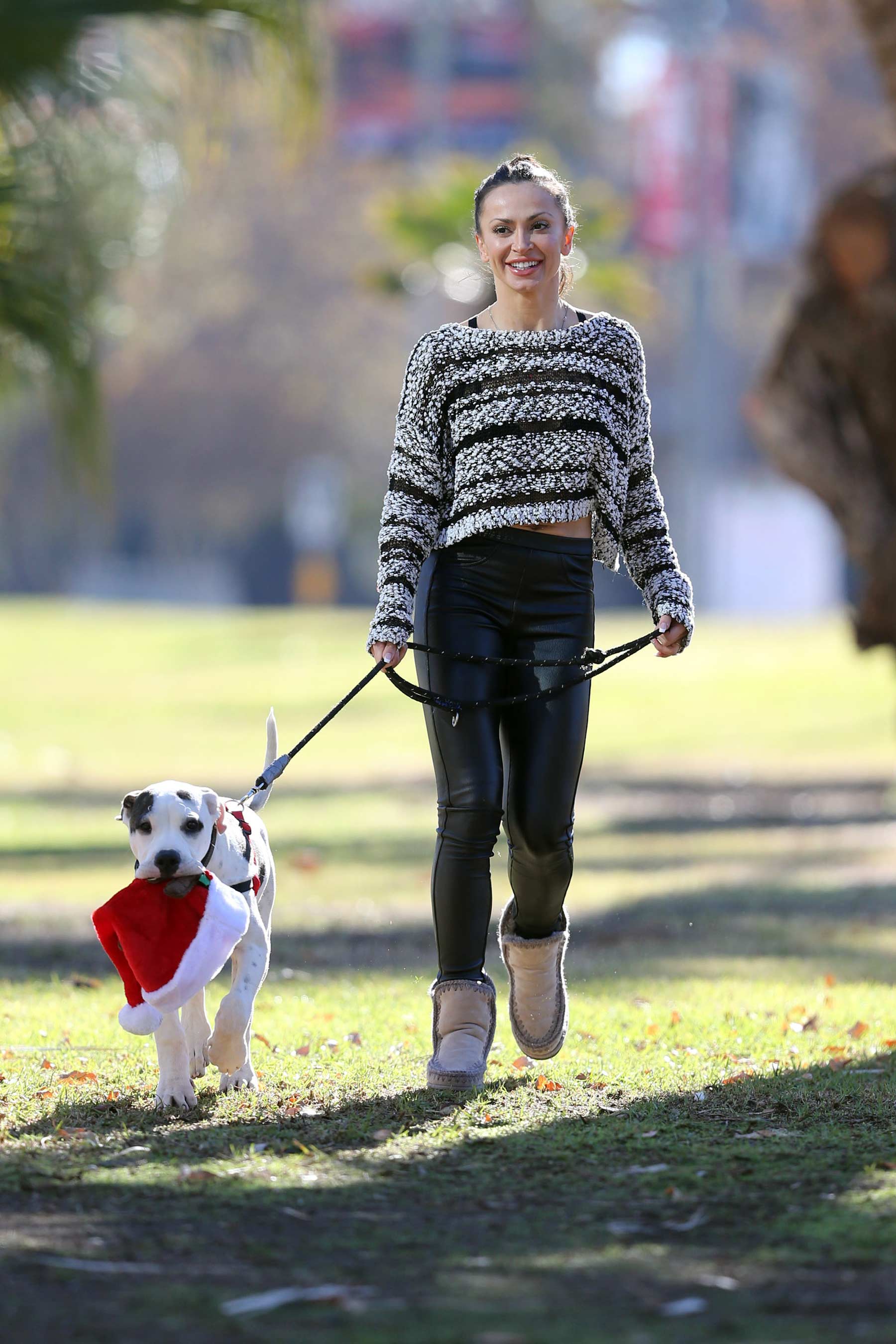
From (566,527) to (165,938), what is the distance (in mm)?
1470

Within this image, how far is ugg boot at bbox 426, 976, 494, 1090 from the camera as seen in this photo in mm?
5340

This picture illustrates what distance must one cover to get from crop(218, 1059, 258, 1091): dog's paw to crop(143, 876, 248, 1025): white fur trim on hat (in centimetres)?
37

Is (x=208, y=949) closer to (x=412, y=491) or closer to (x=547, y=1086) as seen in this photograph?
(x=547, y=1086)

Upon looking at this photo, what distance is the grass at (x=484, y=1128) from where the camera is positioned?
353cm

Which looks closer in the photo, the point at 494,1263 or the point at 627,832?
the point at 494,1263

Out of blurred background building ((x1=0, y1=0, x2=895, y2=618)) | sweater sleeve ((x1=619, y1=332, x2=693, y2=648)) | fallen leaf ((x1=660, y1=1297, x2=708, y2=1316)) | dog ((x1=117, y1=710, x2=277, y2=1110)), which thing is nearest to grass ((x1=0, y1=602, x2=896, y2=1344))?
fallen leaf ((x1=660, y1=1297, x2=708, y2=1316))

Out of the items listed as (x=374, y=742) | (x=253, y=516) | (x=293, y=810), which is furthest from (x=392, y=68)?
(x=293, y=810)

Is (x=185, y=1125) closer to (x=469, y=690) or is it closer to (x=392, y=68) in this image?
(x=469, y=690)

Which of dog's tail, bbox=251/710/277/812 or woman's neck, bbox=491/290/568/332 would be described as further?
dog's tail, bbox=251/710/277/812

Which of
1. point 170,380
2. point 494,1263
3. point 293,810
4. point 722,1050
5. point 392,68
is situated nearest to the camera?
point 494,1263

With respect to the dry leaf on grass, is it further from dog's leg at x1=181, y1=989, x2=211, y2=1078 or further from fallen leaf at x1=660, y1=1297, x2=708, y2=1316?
fallen leaf at x1=660, y1=1297, x2=708, y2=1316

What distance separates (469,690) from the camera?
5.39m

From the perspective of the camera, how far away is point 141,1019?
4891 mm

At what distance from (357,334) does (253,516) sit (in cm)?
591
